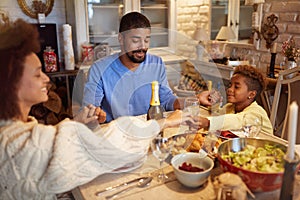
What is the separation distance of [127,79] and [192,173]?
106 cm

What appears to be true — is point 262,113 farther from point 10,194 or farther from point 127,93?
point 10,194

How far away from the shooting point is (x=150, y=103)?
1522 millimetres

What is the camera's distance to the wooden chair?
6.06 ft

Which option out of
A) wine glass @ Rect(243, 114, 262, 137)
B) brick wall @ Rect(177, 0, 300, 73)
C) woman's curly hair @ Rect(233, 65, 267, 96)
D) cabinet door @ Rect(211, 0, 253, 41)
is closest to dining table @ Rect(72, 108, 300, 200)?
wine glass @ Rect(243, 114, 262, 137)

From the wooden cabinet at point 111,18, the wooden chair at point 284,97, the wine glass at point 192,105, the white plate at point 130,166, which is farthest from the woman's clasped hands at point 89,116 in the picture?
the wooden cabinet at point 111,18

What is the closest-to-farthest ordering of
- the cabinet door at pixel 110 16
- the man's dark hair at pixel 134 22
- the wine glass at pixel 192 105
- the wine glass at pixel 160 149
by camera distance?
the wine glass at pixel 160 149 → the wine glass at pixel 192 105 → the man's dark hair at pixel 134 22 → the cabinet door at pixel 110 16

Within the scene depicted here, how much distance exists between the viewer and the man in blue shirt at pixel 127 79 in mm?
1744

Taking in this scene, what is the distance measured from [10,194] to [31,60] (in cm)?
37

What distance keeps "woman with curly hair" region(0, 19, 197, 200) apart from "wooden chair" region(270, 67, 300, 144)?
136cm

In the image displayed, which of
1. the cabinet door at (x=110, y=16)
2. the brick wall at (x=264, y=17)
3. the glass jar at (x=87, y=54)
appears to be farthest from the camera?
the cabinet door at (x=110, y=16)

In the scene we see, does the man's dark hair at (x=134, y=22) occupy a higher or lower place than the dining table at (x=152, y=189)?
higher

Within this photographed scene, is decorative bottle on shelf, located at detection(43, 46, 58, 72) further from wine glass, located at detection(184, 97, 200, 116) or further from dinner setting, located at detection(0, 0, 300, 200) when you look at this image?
wine glass, located at detection(184, 97, 200, 116)

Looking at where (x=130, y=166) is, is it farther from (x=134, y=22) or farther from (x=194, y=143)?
(x=134, y=22)

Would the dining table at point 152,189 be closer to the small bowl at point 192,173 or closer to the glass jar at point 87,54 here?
the small bowl at point 192,173
